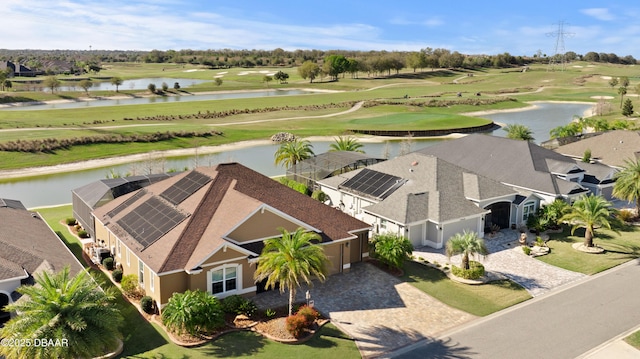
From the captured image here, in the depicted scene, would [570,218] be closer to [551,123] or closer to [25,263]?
[25,263]

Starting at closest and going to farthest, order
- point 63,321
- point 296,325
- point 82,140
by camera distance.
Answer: point 63,321
point 296,325
point 82,140

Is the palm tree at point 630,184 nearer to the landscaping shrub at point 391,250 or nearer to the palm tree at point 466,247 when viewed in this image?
the palm tree at point 466,247

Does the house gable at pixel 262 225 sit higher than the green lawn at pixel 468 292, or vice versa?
the house gable at pixel 262 225

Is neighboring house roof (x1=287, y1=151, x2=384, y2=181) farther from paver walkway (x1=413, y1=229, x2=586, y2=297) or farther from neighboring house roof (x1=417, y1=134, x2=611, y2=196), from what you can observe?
paver walkway (x1=413, y1=229, x2=586, y2=297)

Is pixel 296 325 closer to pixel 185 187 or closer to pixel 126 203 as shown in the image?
pixel 185 187

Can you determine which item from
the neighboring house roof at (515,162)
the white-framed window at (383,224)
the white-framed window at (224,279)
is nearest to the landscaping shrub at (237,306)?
the white-framed window at (224,279)

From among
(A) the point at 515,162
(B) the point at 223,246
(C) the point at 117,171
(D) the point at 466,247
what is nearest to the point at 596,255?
(D) the point at 466,247
